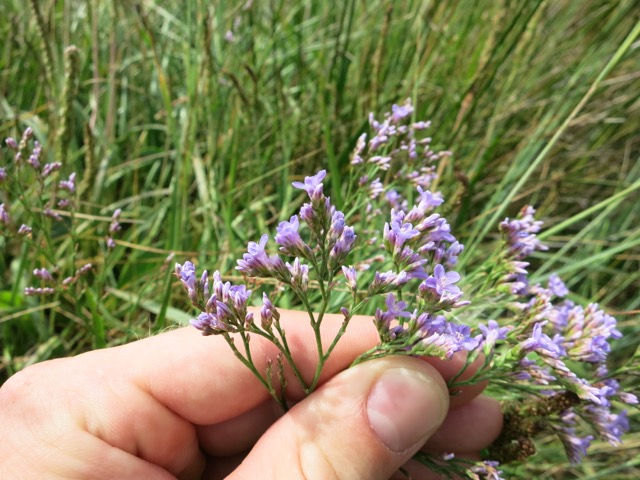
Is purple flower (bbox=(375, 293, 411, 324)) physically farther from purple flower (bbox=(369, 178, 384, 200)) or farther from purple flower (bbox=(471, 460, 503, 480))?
purple flower (bbox=(369, 178, 384, 200))

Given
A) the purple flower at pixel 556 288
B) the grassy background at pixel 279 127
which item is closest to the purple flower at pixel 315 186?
the grassy background at pixel 279 127

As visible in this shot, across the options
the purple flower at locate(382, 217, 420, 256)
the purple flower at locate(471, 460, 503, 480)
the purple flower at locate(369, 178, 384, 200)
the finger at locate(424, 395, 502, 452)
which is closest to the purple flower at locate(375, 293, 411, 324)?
the purple flower at locate(382, 217, 420, 256)

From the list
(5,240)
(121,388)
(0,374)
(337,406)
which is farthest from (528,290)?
(5,240)

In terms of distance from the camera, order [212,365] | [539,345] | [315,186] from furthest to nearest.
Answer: [212,365], [539,345], [315,186]

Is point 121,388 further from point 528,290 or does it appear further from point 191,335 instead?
point 528,290

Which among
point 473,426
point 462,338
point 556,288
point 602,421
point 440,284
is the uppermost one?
point 440,284

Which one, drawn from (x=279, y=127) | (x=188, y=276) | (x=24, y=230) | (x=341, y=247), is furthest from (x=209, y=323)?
(x=279, y=127)

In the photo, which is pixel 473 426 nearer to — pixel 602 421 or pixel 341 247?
pixel 602 421
